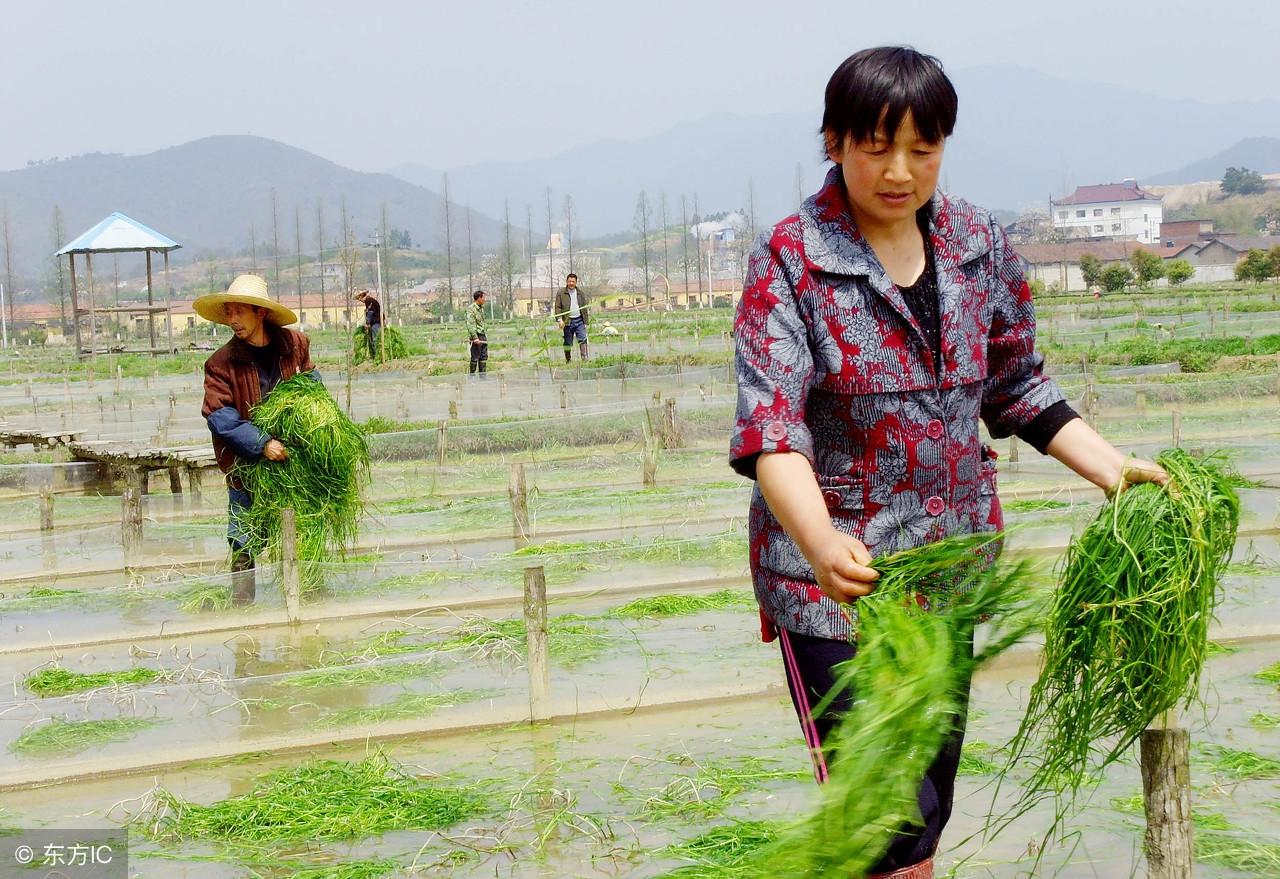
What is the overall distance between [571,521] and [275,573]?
2699 mm

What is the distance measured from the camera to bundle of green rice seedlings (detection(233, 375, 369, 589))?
5676 millimetres

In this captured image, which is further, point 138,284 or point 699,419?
point 138,284

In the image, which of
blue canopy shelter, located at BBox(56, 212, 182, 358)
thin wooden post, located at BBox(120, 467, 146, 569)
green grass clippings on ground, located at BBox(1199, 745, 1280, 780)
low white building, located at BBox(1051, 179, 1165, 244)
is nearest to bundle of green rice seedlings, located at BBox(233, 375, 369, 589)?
thin wooden post, located at BBox(120, 467, 146, 569)

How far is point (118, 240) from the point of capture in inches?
1107

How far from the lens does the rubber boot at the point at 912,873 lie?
2.13 meters

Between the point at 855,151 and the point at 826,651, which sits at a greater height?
the point at 855,151

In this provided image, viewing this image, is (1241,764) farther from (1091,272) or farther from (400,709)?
(1091,272)

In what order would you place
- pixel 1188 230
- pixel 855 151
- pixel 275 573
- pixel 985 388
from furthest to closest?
pixel 1188 230
pixel 275 573
pixel 985 388
pixel 855 151

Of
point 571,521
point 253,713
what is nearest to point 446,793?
point 253,713

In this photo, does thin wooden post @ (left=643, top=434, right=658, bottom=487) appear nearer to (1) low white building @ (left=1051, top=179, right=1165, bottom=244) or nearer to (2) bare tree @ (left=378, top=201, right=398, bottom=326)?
(2) bare tree @ (left=378, top=201, right=398, bottom=326)

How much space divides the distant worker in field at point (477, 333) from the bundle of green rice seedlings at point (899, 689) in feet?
49.2

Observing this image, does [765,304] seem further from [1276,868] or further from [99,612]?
[99,612]

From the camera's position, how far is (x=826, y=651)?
2180 millimetres

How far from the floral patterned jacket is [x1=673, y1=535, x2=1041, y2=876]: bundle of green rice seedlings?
0.07 meters
